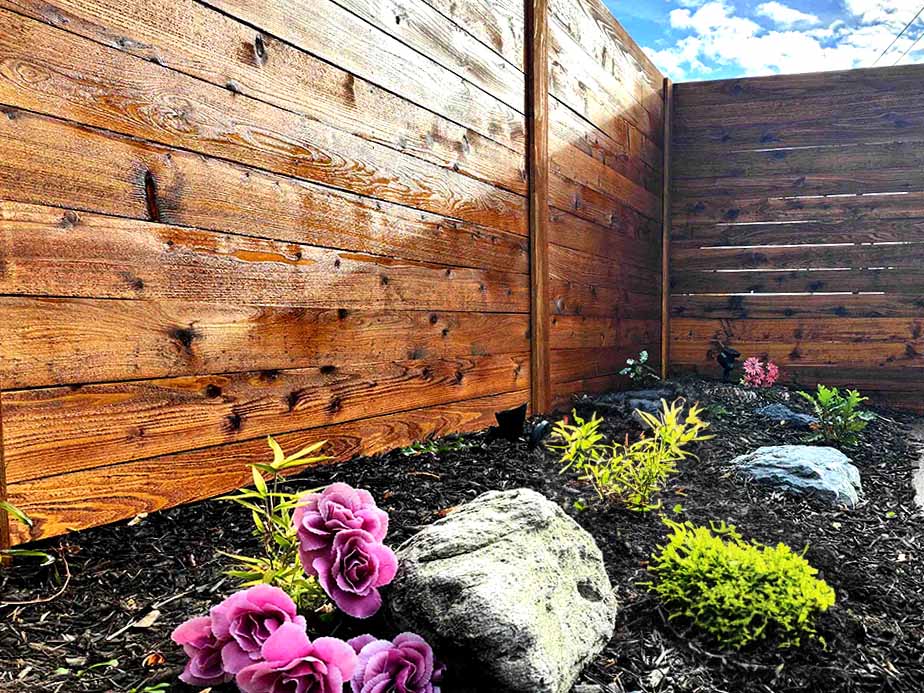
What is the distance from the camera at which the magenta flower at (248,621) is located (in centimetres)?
113

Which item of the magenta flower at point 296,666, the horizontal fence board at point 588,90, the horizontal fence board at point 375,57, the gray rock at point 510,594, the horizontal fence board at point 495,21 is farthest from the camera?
the horizontal fence board at point 588,90

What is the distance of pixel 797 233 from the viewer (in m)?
5.17

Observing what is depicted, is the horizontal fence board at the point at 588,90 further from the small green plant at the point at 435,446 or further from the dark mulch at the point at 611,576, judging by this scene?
the dark mulch at the point at 611,576

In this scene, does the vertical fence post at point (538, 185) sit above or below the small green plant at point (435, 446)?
above

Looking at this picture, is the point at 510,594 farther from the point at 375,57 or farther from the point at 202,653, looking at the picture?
the point at 375,57

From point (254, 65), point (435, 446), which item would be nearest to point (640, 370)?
point (435, 446)

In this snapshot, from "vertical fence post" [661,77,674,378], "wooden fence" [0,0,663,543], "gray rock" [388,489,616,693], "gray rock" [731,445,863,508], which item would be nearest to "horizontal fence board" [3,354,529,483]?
"wooden fence" [0,0,663,543]

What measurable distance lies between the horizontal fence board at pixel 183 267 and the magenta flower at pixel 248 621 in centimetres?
90

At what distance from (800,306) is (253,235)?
14.6ft

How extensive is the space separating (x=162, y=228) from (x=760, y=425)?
3282 millimetres

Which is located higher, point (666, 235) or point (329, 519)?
point (666, 235)

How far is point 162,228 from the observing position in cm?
178

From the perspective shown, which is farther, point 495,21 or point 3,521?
point 495,21

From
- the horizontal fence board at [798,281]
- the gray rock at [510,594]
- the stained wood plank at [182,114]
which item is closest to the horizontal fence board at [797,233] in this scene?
the horizontal fence board at [798,281]
